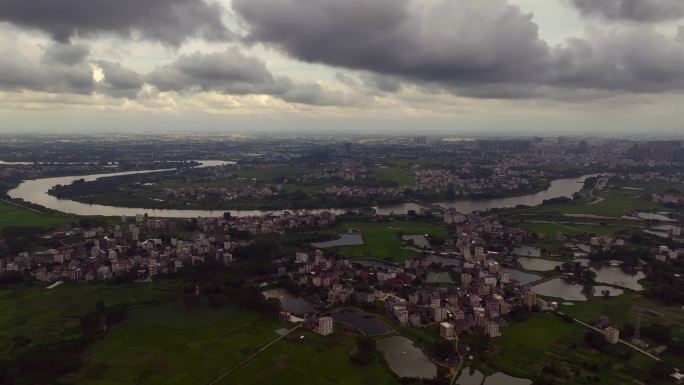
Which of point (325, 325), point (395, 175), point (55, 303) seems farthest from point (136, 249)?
point (395, 175)

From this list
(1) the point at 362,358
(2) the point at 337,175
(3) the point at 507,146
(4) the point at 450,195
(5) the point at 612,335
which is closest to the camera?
(1) the point at 362,358

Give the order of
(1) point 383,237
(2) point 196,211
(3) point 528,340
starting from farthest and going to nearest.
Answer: (2) point 196,211
(1) point 383,237
(3) point 528,340

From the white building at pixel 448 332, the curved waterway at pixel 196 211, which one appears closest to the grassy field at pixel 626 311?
the white building at pixel 448 332

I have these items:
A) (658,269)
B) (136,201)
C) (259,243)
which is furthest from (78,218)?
(658,269)

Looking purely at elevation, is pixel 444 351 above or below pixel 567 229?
below

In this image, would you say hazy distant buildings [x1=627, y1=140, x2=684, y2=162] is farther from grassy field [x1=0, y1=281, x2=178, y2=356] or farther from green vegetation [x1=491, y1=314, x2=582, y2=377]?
grassy field [x1=0, y1=281, x2=178, y2=356]

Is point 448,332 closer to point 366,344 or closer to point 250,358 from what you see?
point 366,344

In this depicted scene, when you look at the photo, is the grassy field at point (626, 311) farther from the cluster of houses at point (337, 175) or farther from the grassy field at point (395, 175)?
the cluster of houses at point (337, 175)

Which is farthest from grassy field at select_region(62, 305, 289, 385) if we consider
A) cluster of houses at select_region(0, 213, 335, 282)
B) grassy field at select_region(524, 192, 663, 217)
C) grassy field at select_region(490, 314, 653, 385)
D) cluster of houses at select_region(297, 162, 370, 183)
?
cluster of houses at select_region(297, 162, 370, 183)
